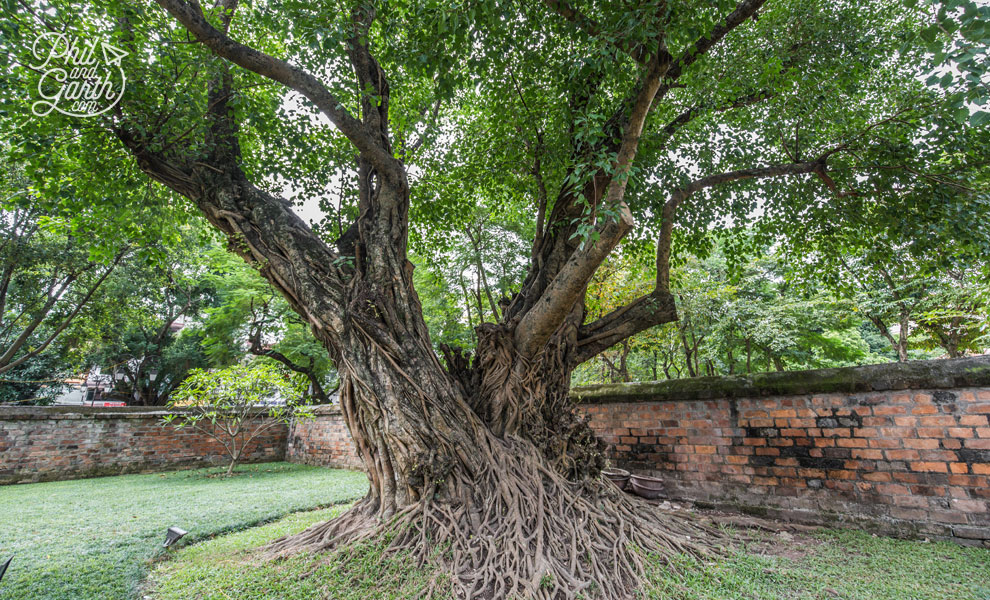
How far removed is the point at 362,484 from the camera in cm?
657

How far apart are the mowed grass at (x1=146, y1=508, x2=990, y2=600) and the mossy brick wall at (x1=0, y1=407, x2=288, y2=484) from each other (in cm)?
709

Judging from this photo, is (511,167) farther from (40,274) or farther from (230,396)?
(40,274)

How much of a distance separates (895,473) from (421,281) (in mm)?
7839

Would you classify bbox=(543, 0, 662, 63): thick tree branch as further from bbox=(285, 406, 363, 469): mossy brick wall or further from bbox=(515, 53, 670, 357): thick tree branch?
bbox=(285, 406, 363, 469): mossy brick wall

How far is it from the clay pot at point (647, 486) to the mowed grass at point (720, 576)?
1.21m

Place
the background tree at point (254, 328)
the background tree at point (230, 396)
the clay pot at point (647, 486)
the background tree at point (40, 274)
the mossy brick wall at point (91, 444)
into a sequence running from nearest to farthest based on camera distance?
the clay pot at point (647, 486) → the mossy brick wall at point (91, 444) → the background tree at point (230, 396) → the background tree at point (40, 274) → the background tree at point (254, 328)

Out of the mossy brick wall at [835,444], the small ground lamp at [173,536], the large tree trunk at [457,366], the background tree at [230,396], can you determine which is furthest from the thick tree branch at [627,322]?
the background tree at [230,396]

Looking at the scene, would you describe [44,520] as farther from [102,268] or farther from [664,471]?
[102,268]

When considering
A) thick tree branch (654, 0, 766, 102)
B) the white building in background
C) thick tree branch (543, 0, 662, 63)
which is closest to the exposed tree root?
thick tree branch (543, 0, 662, 63)

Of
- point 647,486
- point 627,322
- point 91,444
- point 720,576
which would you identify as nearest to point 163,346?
point 91,444

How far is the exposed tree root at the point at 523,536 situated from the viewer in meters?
2.42

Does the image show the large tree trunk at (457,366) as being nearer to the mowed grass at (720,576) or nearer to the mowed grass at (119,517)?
the mowed grass at (720,576)

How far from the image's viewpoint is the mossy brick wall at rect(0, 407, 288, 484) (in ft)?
24.2

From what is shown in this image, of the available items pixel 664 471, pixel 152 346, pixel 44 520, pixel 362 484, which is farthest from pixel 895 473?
pixel 152 346
